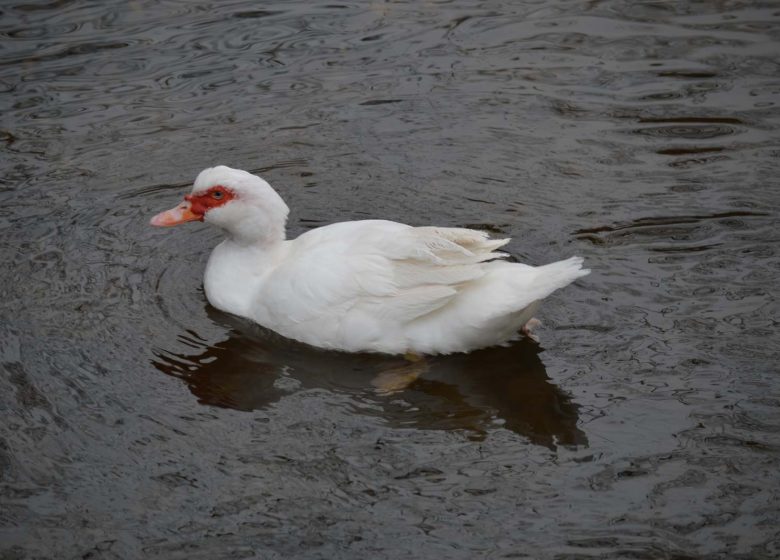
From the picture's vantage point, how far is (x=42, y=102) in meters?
9.45

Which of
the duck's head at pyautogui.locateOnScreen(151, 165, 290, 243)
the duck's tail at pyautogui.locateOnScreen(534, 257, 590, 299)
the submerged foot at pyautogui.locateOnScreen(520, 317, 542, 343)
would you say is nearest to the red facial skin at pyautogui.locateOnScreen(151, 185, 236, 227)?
the duck's head at pyautogui.locateOnScreen(151, 165, 290, 243)

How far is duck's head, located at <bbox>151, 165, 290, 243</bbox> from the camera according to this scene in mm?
6855

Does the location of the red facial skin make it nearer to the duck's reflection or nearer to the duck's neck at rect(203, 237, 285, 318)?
the duck's neck at rect(203, 237, 285, 318)

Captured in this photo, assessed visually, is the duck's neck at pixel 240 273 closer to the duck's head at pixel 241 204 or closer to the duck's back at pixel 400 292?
the duck's head at pixel 241 204

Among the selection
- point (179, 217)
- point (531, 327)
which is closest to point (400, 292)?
point (531, 327)

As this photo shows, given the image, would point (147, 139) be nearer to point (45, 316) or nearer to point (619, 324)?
point (45, 316)

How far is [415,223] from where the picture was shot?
776 cm

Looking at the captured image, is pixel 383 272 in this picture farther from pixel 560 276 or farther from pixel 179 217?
pixel 179 217

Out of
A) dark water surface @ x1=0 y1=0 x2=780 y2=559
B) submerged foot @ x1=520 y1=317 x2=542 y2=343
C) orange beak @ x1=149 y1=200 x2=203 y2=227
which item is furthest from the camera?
orange beak @ x1=149 y1=200 x2=203 y2=227

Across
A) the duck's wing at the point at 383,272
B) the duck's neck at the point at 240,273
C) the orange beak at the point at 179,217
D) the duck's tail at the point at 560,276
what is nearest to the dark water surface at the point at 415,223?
the duck's neck at the point at 240,273

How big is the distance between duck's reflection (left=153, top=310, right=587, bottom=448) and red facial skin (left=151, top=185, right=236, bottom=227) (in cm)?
80

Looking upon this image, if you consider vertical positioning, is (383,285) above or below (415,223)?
above

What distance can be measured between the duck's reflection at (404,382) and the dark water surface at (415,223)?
0.07 feet

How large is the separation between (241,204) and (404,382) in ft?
5.24
